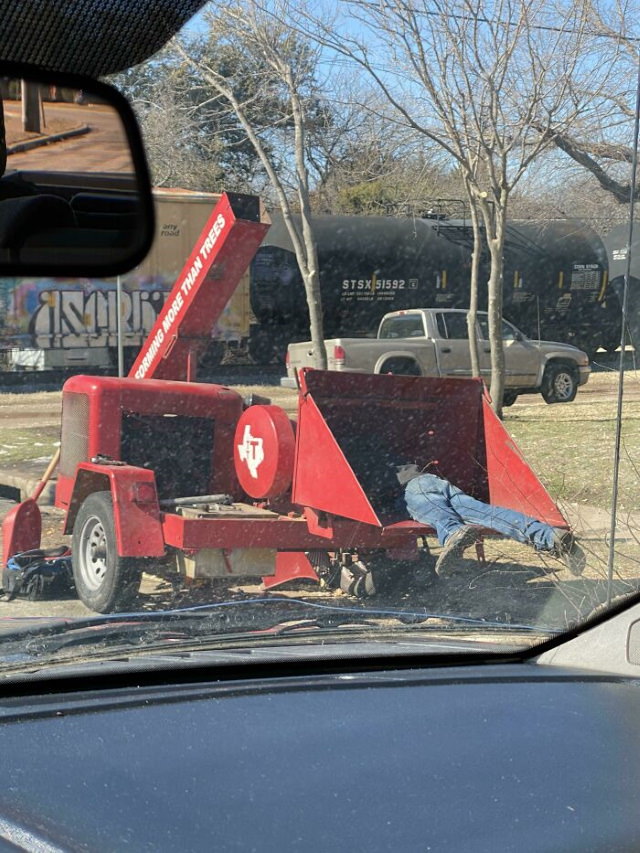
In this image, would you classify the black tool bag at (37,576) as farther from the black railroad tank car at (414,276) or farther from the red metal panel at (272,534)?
the black railroad tank car at (414,276)

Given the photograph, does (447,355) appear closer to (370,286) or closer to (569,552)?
(370,286)

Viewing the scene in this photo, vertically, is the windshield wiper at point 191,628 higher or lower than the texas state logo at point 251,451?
lower

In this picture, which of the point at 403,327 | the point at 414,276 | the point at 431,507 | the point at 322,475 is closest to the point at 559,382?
the point at 403,327

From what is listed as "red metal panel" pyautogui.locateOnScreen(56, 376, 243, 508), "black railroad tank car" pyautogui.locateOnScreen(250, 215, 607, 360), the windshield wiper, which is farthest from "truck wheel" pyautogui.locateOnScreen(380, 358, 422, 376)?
the windshield wiper

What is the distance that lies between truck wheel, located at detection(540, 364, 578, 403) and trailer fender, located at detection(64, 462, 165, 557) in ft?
20.5

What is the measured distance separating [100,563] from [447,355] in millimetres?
5207

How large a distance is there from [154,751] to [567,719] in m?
0.94

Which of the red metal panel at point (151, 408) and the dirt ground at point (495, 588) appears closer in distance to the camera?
the dirt ground at point (495, 588)

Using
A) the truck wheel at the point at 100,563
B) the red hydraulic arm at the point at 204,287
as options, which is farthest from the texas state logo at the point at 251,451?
the red hydraulic arm at the point at 204,287

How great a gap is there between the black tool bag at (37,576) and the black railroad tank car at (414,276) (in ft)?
18.3

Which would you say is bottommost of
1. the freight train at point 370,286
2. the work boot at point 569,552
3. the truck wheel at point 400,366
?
the work boot at point 569,552

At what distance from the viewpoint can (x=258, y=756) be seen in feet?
6.84

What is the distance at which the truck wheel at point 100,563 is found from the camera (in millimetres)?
5461

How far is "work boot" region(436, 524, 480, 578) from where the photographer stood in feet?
18.1
